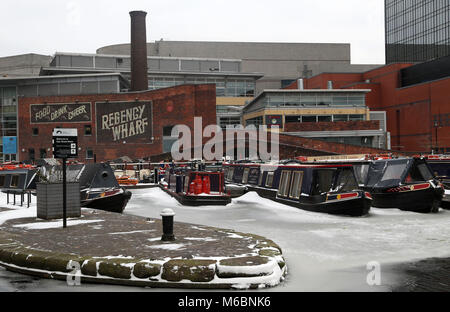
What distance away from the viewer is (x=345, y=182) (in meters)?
17.3

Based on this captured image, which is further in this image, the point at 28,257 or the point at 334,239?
the point at 334,239

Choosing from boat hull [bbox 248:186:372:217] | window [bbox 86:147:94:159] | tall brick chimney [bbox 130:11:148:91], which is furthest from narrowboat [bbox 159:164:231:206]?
tall brick chimney [bbox 130:11:148:91]

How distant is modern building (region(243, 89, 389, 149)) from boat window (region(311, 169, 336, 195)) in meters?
34.6

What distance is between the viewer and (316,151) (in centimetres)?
4656

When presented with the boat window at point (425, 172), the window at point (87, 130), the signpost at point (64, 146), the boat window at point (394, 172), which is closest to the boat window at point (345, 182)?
the boat window at point (394, 172)

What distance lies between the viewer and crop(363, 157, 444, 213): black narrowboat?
17.7 m

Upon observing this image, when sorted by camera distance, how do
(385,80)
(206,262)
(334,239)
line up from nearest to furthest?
(206,262), (334,239), (385,80)

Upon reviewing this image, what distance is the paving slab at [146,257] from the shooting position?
292 inches

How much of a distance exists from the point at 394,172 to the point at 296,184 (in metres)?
3.89

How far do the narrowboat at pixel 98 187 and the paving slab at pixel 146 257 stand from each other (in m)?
6.92

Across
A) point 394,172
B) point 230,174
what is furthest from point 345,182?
point 230,174
